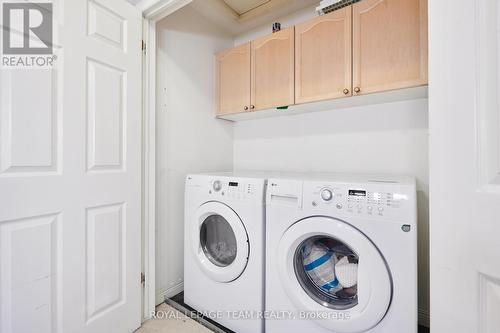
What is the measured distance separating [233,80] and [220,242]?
4.40ft

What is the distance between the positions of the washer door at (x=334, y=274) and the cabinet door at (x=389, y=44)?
0.87 meters

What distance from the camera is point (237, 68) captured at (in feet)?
6.60

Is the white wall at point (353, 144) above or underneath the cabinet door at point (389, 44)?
underneath

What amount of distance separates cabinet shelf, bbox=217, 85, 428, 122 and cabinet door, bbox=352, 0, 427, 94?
0.24ft

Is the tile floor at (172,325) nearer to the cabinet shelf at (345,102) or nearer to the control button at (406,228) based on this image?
the control button at (406,228)

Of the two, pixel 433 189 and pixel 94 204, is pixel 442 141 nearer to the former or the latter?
pixel 433 189

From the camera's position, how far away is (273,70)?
1.80m

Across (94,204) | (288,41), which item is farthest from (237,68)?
(94,204)

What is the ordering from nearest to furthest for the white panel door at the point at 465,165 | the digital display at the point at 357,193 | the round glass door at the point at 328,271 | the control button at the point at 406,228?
the white panel door at the point at 465,165
the control button at the point at 406,228
the digital display at the point at 357,193
the round glass door at the point at 328,271

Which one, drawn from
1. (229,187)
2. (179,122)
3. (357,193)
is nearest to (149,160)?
(179,122)

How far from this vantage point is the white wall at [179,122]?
5.82ft

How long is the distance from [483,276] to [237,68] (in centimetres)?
195

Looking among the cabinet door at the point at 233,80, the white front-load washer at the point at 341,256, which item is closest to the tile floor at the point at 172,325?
the white front-load washer at the point at 341,256

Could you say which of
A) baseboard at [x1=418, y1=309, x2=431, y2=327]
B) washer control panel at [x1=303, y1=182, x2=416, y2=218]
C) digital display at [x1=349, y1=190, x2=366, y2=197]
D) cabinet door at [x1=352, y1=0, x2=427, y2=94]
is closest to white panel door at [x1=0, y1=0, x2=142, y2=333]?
washer control panel at [x1=303, y1=182, x2=416, y2=218]
